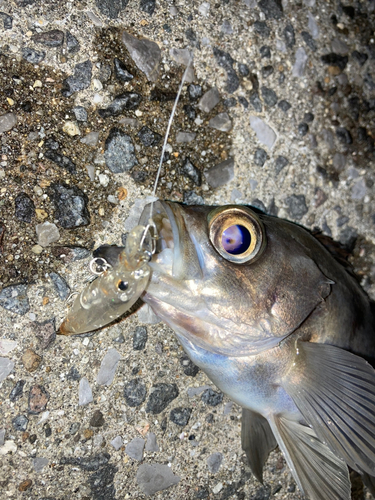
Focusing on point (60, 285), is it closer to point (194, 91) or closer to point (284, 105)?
point (194, 91)

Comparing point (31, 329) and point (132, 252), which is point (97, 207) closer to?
point (132, 252)

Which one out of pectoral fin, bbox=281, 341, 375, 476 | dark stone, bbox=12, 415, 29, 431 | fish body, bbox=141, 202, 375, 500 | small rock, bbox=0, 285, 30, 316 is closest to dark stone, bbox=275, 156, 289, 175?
fish body, bbox=141, 202, 375, 500

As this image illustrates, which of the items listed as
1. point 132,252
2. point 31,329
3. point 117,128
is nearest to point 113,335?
point 31,329

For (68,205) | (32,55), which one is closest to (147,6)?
(32,55)

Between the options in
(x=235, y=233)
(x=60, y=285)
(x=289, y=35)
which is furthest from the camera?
(x=289, y=35)

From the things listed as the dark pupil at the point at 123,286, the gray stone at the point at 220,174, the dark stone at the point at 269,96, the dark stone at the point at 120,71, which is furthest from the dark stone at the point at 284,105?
the dark pupil at the point at 123,286

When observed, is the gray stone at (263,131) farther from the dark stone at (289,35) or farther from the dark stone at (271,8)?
the dark stone at (271,8)
